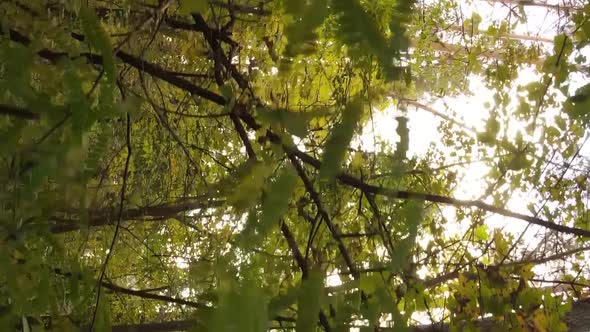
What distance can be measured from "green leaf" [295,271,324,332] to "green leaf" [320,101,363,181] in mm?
105

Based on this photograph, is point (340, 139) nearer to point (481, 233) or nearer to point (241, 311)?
point (241, 311)

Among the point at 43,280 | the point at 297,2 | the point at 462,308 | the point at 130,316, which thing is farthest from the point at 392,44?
the point at 130,316

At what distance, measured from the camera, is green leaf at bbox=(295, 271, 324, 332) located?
51 cm

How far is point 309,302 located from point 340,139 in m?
0.15

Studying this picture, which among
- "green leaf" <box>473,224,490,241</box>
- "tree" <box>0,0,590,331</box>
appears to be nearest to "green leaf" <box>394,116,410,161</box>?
"tree" <box>0,0,590,331</box>

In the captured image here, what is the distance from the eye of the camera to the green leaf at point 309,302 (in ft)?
1.68

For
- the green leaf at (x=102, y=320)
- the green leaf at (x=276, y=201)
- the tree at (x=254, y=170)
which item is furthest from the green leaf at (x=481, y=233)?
the green leaf at (x=276, y=201)

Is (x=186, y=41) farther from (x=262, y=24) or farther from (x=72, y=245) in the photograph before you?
(x=72, y=245)

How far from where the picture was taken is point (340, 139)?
1.55ft

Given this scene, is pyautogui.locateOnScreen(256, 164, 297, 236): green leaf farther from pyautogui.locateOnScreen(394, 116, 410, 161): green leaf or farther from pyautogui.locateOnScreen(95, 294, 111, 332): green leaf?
pyautogui.locateOnScreen(95, 294, 111, 332): green leaf

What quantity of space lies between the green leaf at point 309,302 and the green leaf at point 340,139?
0.34ft

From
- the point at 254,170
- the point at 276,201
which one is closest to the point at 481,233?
the point at 254,170

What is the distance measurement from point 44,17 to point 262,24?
768mm

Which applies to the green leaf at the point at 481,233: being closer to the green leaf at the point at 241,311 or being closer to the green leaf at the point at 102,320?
the green leaf at the point at 102,320
